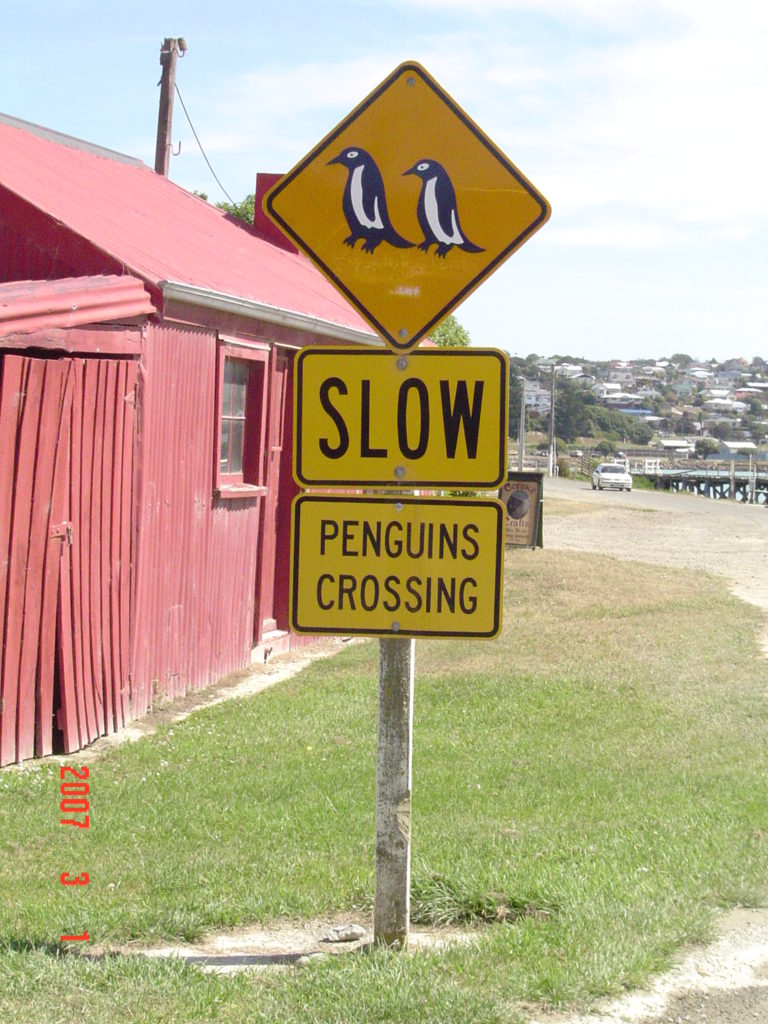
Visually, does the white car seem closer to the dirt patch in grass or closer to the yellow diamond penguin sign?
the dirt patch in grass

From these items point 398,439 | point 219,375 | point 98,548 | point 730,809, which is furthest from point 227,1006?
point 219,375

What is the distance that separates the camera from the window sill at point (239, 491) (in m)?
10.6

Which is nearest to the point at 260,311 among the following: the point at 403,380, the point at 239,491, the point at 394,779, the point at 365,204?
the point at 239,491

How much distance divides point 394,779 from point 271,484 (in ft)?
26.2

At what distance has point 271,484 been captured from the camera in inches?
474

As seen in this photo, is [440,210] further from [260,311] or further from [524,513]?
[524,513]

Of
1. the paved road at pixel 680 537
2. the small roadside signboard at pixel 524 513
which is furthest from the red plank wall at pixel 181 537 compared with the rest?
the small roadside signboard at pixel 524 513

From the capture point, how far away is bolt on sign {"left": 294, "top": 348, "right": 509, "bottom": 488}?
404 centimetres

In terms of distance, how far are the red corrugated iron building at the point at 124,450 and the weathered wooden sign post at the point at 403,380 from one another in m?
3.60

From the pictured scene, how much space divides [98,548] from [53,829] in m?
2.55

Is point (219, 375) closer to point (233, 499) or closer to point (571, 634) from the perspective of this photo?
point (233, 499)

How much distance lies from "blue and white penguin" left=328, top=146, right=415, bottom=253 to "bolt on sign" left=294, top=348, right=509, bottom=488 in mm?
350

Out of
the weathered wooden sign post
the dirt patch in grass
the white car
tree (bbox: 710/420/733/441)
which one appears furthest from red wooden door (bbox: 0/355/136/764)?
tree (bbox: 710/420/733/441)
